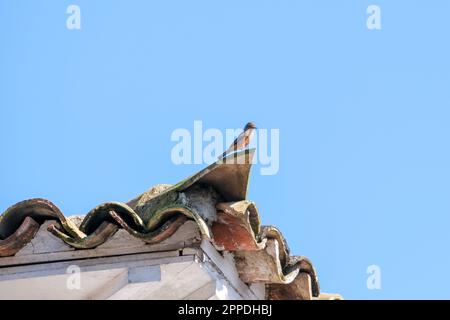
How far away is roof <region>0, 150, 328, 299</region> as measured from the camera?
8.06 meters

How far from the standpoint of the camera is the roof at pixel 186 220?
8.06m

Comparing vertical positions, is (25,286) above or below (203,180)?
below

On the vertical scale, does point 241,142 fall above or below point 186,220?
above

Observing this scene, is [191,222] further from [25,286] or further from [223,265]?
[25,286]

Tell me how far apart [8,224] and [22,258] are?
0.19 metres

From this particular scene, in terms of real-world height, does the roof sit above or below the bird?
below

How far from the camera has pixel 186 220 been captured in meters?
8.09

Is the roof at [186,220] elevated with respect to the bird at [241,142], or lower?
lower
